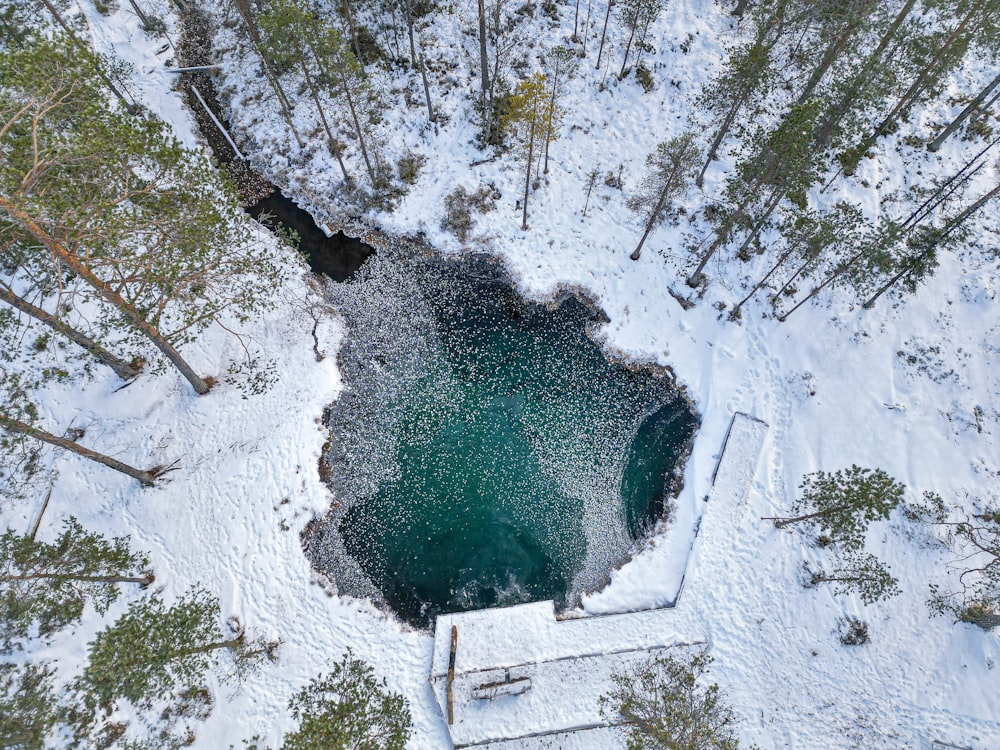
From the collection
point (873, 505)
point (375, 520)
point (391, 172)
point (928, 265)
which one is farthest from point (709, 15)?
point (375, 520)

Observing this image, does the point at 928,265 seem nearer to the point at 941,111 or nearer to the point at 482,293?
the point at 941,111

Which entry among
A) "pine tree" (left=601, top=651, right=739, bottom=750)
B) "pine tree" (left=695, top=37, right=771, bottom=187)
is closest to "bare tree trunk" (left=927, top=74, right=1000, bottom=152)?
"pine tree" (left=695, top=37, right=771, bottom=187)

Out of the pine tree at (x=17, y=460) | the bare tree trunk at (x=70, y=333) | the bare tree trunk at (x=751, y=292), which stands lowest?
the pine tree at (x=17, y=460)

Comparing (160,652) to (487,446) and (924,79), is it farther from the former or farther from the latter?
(924,79)

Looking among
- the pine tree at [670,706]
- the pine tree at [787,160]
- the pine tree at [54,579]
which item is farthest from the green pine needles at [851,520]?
the pine tree at [54,579]

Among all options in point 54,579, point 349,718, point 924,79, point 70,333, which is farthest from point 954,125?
point 54,579

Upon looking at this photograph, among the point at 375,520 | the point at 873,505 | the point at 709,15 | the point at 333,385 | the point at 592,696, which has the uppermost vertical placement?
the point at 709,15

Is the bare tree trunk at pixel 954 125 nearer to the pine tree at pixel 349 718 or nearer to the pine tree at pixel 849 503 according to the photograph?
the pine tree at pixel 849 503
